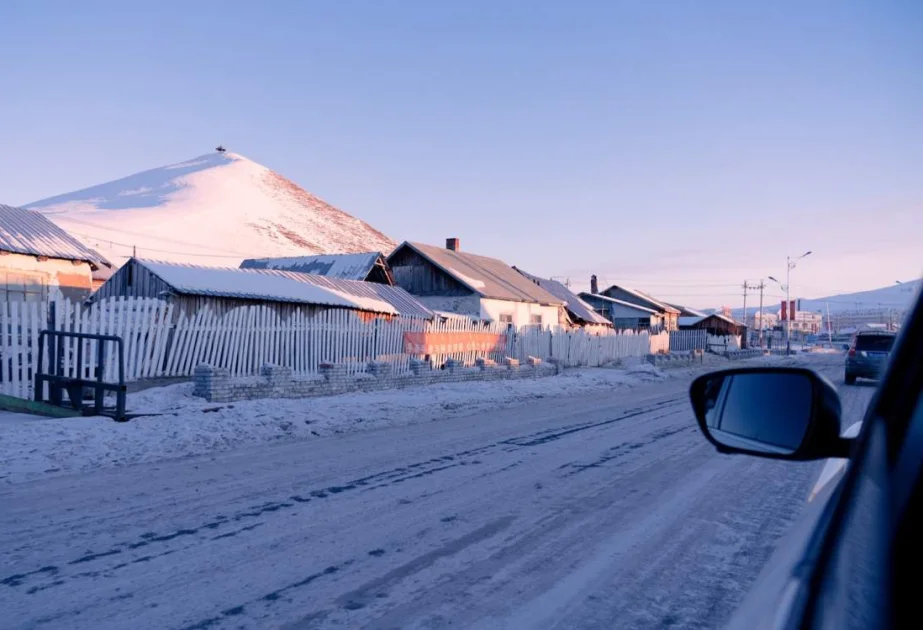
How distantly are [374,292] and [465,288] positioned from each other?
9.60 metres

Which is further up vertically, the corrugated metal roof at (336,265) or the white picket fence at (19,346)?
the corrugated metal roof at (336,265)

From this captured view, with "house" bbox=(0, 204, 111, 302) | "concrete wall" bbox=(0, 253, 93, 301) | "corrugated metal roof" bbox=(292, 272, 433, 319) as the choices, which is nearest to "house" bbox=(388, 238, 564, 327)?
"corrugated metal roof" bbox=(292, 272, 433, 319)

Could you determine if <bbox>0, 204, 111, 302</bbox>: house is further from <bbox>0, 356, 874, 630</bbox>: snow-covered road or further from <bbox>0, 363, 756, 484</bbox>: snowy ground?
<bbox>0, 356, 874, 630</bbox>: snow-covered road

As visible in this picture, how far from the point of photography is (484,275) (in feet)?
143

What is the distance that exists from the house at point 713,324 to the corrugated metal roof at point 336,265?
50055mm

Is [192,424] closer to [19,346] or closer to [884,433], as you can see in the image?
[19,346]

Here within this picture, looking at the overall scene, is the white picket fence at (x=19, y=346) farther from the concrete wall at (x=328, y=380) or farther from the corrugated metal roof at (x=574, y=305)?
the corrugated metal roof at (x=574, y=305)

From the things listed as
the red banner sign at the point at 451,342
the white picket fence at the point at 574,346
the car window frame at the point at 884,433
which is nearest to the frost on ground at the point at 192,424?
the red banner sign at the point at 451,342

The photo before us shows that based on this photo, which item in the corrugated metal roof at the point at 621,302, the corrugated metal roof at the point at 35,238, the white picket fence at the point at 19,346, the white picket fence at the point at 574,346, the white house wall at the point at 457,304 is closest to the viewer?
the white picket fence at the point at 19,346

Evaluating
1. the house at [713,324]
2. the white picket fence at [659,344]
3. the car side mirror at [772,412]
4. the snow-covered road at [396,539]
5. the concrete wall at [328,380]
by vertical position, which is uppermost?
the house at [713,324]

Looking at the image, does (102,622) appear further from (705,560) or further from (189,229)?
(189,229)

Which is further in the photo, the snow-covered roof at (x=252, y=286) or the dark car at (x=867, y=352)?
the dark car at (x=867, y=352)

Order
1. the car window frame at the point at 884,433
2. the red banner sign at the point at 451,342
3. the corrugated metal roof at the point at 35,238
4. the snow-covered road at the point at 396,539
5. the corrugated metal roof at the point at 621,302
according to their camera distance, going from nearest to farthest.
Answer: the car window frame at the point at 884,433, the snow-covered road at the point at 396,539, the red banner sign at the point at 451,342, the corrugated metal roof at the point at 35,238, the corrugated metal roof at the point at 621,302

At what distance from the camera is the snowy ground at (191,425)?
8.49 meters
